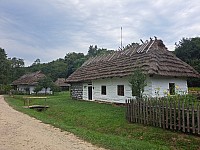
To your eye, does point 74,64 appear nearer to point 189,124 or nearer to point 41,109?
point 41,109

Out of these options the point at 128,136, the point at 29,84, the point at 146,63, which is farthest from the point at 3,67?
the point at 128,136

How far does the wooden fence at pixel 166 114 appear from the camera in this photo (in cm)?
847

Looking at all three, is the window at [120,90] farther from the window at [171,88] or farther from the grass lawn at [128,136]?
the grass lawn at [128,136]

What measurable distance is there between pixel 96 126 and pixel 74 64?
57.2 metres

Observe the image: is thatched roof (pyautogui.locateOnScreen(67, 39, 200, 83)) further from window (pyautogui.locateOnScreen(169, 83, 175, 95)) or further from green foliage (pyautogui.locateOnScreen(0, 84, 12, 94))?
green foliage (pyautogui.locateOnScreen(0, 84, 12, 94))

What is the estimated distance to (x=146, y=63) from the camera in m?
17.4

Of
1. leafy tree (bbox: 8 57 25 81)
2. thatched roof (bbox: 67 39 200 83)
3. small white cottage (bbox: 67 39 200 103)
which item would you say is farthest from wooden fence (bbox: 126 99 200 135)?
leafy tree (bbox: 8 57 25 81)

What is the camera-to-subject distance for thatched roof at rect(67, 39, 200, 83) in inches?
684

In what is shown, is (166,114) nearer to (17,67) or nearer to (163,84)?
(163,84)

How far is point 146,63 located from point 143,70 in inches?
40.8

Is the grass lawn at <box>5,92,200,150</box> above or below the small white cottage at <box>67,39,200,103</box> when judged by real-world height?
below

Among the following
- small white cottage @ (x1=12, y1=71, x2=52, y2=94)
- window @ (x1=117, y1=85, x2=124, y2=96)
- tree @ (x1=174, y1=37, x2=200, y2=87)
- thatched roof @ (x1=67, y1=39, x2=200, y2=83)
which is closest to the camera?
thatched roof @ (x1=67, y1=39, x2=200, y2=83)

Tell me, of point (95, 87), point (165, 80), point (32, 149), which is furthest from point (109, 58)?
point (32, 149)

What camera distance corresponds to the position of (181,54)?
35406 mm
